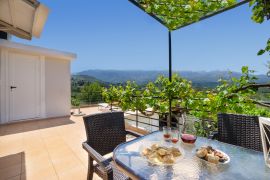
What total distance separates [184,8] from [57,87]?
533 centimetres

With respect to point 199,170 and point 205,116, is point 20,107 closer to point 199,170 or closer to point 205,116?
point 205,116

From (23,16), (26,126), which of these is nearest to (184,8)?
(23,16)

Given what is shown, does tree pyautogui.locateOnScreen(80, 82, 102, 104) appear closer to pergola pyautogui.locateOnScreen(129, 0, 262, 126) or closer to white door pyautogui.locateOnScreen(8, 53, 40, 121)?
white door pyautogui.locateOnScreen(8, 53, 40, 121)

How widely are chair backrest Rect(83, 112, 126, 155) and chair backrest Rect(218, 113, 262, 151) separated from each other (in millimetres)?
1088

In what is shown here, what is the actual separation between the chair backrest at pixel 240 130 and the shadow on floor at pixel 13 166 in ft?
8.56

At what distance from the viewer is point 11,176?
Result: 2172 mm

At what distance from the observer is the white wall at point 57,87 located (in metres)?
5.79

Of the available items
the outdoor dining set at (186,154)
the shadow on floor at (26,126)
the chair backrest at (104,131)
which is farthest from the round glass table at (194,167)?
the shadow on floor at (26,126)

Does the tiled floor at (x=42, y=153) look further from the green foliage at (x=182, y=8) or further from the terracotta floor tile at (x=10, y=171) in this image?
the green foliage at (x=182, y=8)

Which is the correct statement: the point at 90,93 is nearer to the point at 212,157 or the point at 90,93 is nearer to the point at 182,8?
the point at 182,8

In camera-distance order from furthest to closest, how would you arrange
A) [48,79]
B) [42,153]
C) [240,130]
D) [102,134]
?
1. [48,79]
2. [42,153]
3. [102,134]
4. [240,130]

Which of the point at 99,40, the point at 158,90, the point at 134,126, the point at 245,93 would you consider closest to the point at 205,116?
the point at 245,93

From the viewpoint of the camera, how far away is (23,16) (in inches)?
109

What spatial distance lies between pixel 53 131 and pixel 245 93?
14.4 feet
